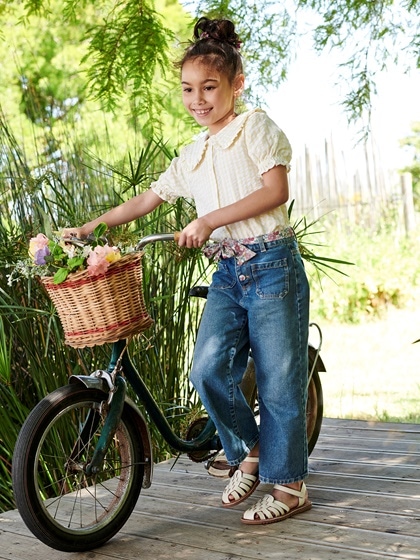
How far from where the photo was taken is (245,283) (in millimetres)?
2477

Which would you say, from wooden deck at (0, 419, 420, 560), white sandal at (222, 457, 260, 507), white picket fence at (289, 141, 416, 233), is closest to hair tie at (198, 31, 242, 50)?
white sandal at (222, 457, 260, 507)

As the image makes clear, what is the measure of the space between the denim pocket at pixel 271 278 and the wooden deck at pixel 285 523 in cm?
68

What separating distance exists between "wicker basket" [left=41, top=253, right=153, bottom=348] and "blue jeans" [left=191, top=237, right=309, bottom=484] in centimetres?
33

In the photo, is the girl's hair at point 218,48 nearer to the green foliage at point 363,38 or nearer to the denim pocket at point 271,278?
the denim pocket at point 271,278

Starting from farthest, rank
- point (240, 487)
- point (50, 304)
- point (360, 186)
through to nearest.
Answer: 1. point (360, 186)
2. point (50, 304)
3. point (240, 487)

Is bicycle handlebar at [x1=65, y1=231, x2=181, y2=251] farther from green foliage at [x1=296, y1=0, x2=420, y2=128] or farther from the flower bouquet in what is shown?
green foliage at [x1=296, y1=0, x2=420, y2=128]

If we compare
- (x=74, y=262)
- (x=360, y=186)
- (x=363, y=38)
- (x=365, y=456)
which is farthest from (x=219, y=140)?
(x=360, y=186)

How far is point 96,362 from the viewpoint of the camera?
3361mm

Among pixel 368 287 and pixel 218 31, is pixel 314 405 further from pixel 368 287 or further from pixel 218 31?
pixel 368 287

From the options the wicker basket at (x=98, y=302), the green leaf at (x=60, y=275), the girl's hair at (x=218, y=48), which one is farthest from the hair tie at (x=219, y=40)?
the green leaf at (x=60, y=275)

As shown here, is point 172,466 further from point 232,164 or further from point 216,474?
point 232,164

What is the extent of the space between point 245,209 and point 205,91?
15.1 inches

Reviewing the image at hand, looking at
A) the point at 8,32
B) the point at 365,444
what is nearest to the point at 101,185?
the point at 365,444

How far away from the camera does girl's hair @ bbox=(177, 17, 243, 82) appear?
97.0 inches
